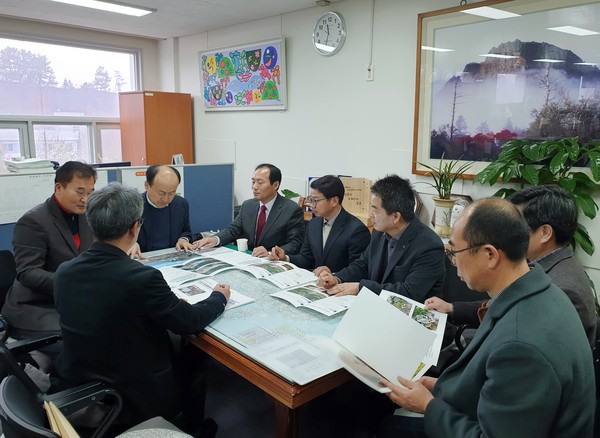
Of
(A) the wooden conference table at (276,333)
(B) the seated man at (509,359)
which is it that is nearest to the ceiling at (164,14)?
(A) the wooden conference table at (276,333)

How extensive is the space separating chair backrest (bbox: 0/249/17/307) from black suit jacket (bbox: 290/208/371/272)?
4.96 feet

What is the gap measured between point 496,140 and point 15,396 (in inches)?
118

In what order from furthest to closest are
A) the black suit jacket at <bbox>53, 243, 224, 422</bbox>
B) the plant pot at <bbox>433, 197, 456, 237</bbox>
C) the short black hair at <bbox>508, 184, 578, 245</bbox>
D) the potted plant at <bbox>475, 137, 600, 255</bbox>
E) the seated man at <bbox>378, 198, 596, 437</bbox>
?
the plant pot at <bbox>433, 197, 456, 237</bbox> → the potted plant at <bbox>475, 137, 600, 255</bbox> → the short black hair at <bbox>508, 184, 578, 245</bbox> → the black suit jacket at <bbox>53, 243, 224, 422</bbox> → the seated man at <bbox>378, 198, 596, 437</bbox>

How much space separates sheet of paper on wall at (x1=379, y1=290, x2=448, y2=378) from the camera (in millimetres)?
1554

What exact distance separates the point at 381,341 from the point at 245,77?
3947mm

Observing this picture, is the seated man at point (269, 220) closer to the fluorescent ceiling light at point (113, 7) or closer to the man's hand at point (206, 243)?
the man's hand at point (206, 243)

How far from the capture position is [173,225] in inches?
117

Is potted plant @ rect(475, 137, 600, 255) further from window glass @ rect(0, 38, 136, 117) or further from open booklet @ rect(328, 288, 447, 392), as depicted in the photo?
window glass @ rect(0, 38, 136, 117)

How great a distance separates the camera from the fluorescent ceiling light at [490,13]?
114 inches

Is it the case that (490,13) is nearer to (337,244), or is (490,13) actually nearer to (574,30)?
(574,30)

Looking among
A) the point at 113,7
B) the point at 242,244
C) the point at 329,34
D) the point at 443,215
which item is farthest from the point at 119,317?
the point at 113,7

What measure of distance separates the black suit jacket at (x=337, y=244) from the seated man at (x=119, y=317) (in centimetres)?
116

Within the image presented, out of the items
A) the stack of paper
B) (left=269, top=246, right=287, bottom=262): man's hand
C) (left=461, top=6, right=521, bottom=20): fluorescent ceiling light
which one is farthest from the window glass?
(left=461, top=6, right=521, bottom=20): fluorescent ceiling light

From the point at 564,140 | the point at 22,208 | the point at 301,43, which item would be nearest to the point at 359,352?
the point at 564,140
